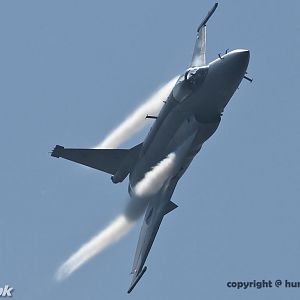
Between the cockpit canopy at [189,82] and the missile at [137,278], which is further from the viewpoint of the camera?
the missile at [137,278]

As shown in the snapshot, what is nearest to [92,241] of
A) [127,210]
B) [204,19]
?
[127,210]

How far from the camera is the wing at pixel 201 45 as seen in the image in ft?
157

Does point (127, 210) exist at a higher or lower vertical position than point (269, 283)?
higher

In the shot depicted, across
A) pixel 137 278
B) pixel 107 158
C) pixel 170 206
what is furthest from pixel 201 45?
pixel 137 278

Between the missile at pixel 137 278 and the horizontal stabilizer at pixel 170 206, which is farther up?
the horizontal stabilizer at pixel 170 206

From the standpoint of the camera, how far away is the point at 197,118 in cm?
4325

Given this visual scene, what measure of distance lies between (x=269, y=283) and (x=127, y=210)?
30.9 feet

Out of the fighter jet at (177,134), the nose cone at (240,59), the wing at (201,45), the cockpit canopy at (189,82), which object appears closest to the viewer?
the nose cone at (240,59)

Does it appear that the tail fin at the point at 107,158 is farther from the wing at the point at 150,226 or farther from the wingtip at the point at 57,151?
the wing at the point at 150,226

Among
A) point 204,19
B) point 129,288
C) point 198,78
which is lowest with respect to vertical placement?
point 129,288

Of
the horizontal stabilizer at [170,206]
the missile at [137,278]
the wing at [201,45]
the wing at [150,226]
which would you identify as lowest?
the missile at [137,278]

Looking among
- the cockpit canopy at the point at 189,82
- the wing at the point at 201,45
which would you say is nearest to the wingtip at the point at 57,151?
the wing at the point at 201,45

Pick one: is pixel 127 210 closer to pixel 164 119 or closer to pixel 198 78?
pixel 164 119

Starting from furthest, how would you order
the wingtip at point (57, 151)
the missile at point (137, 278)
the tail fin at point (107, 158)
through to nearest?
the wingtip at point (57, 151), the tail fin at point (107, 158), the missile at point (137, 278)
